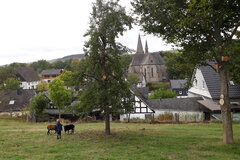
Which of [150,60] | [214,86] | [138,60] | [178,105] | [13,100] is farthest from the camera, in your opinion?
[138,60]

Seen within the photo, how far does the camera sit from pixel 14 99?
157ft

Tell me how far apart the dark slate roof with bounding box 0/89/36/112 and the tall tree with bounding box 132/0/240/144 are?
3780 centimetres

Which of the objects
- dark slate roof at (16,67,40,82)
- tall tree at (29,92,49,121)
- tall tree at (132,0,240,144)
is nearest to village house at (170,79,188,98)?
tall tree at (29,92,49,121)

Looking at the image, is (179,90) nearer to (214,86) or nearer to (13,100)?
(214,86)

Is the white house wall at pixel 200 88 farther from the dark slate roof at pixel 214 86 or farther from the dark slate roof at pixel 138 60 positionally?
the dark slate roof at pixel 138 60

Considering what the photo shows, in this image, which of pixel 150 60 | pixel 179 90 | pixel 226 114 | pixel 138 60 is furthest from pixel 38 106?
pixel 138 60

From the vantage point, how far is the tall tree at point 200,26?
11.9 meters

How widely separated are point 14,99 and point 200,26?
1760 inches

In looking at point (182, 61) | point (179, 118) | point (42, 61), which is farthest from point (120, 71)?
point (42, 61)

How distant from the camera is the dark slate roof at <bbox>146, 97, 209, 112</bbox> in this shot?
31.8 meters

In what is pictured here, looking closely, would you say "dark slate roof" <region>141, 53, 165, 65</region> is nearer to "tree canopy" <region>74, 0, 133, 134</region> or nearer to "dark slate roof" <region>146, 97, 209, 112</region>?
→ "dark slate roof" <region>146, 97, 209, 112</region>

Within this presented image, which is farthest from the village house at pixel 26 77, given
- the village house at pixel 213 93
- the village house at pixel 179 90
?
the village house at pixel 213 93

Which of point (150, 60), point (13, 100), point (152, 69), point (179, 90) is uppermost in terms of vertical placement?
point (150, 60)

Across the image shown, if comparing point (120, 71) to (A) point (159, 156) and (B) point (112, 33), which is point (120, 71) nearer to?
(B) point (112, 33)
